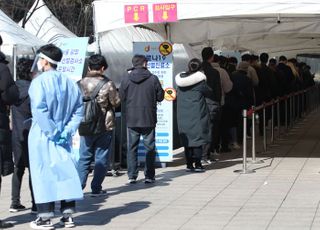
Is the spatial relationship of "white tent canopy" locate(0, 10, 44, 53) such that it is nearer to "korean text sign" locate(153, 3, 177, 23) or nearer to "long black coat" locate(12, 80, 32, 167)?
"korean text sign" locate(153, 3, 177, 23)

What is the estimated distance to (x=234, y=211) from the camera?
843 cm

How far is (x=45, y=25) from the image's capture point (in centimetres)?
2592

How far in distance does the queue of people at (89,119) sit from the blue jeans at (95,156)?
0.04 feet

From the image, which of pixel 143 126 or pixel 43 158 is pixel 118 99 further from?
pixel 43 158

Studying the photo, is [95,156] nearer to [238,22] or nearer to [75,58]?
[75,58]

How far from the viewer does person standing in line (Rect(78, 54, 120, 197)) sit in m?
9.47

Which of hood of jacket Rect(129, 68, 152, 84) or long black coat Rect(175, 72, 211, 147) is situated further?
long black coat Rect(175, 72, 211, 147)

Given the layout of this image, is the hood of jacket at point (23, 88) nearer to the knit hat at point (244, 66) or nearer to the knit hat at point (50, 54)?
the knit hat at point (50, 54)

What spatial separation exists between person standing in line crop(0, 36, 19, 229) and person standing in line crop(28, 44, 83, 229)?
44cm

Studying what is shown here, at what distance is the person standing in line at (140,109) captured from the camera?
34.3 feet

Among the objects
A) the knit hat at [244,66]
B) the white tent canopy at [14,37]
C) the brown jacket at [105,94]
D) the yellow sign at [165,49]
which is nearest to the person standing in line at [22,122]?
the brown jacket at [105,94]

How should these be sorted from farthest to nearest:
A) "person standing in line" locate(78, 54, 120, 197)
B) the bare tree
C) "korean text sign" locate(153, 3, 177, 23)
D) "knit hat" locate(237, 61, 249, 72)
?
the bare tree, "knit hat" locate(237, 61, 249, 72), "korean text sign" locate(153, 3, 177, 23), "person standing in line" locate(78, 54, 120, 197)

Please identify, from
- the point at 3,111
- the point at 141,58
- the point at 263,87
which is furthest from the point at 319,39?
the point at 3,111

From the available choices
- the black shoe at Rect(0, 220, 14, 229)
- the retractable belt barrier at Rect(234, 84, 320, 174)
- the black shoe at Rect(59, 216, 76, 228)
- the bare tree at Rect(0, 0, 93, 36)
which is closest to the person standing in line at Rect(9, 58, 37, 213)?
the black shoe at Rect(0, 220, 14, 229)
